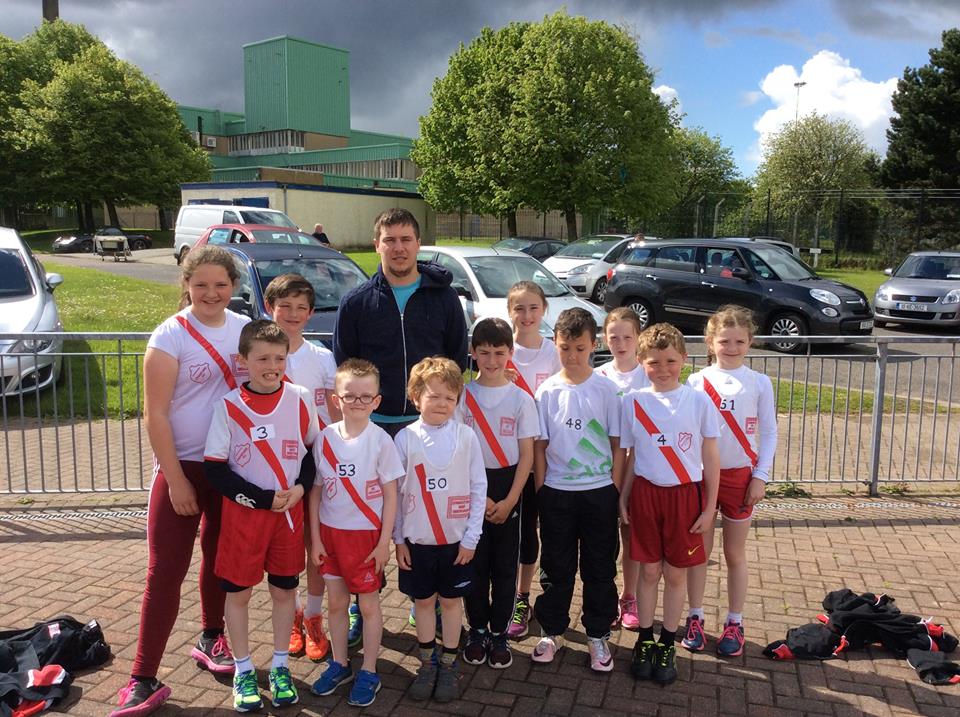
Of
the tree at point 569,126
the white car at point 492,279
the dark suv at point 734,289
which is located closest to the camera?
the white car at point 492,279

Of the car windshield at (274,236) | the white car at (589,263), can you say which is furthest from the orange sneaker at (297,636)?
the car windshield at (274,236)

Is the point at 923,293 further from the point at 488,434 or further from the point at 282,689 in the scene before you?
the point at 282,689

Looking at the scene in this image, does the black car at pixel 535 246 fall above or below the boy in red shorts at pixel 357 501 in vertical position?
above

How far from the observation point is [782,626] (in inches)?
160

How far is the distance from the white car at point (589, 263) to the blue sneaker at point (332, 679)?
41.1ft

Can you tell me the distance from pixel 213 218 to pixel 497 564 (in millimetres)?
22779

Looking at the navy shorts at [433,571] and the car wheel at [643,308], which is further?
the car wheel at [643,308]

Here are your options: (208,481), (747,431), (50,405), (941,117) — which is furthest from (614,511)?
(941,117)

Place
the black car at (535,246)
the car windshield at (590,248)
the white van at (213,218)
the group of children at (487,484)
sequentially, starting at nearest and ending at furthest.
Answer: the group of children at (487,484)
the car windshield at (590,248)
the white van at (213,218)
the black car at (535,246)

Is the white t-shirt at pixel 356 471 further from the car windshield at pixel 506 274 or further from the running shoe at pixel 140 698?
the car windshield at pixel 506 274

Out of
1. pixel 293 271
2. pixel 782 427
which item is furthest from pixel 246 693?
pixel 293 271

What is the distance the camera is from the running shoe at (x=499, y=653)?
12.0 feet

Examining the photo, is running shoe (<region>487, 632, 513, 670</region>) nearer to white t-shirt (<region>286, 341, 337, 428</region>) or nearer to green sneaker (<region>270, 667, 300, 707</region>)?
green sneaker (<region>270, 667, 300, 707</region>)

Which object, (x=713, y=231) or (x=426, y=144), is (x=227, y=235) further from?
(x=713, y=231)
